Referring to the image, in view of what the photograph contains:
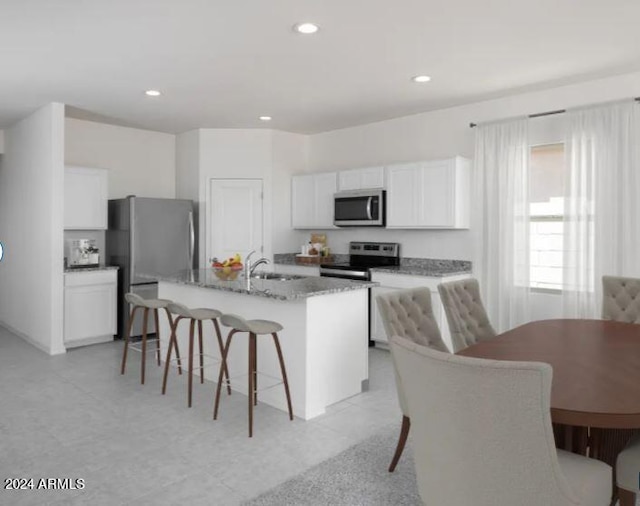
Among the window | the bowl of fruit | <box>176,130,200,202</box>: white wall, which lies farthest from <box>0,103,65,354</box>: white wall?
the window

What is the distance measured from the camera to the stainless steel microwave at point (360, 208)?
5617 mm

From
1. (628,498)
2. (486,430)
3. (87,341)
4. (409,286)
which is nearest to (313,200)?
(409,286)

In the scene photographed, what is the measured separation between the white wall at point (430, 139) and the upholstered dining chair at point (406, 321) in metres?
2.55

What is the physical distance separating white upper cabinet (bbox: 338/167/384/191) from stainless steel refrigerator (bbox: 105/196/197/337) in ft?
6.23

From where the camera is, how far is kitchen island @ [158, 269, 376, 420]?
345 centimetres

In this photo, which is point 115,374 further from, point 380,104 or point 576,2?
point 576,2

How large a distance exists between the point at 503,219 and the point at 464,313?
6.47 ft

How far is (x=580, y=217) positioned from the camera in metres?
4.31

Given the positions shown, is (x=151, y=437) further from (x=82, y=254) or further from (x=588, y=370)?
(x=82, y=254)

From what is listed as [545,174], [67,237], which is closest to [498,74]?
A: [545,174]

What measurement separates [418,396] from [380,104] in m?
4.08

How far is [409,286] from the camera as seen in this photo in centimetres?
500

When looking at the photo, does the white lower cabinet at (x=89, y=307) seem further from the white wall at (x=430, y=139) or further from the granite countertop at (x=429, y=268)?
the granite countertop at (x=429, y=268)

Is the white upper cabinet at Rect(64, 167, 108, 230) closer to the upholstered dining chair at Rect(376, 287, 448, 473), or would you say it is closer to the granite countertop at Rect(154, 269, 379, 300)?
the granite countertop at Rect(154, 269, 379, 300)
